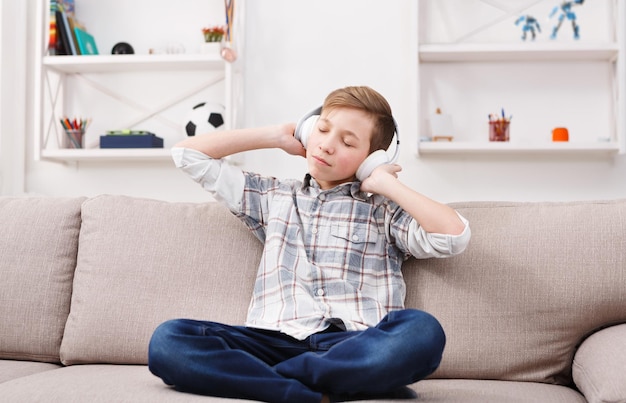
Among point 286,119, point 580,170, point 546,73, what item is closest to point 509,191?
point 580,170

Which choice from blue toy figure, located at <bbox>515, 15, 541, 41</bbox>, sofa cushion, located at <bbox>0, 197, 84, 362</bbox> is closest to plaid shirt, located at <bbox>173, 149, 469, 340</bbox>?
sofa cushion, located at <bbox>0, 197, 84, 362</bbox>

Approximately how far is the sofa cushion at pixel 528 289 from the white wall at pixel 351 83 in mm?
864

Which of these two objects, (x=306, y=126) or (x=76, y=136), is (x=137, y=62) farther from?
(x=306, y=126)

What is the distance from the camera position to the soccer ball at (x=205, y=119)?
8.32ft

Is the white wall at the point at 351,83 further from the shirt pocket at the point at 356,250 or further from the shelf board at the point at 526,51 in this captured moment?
the shirt pocket at the point at 356,250

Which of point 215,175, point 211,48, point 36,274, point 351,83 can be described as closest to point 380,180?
point 215,175

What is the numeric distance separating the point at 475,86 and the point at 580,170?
0.46m

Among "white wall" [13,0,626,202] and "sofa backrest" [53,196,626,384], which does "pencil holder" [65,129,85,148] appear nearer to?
"white wall" [13,0,626,202]

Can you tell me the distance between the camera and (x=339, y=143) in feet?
5.54

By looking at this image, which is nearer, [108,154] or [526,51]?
[526,51]

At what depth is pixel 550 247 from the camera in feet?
5.29

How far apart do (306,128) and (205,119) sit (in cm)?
87

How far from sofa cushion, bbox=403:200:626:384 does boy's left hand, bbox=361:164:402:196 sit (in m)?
0.19

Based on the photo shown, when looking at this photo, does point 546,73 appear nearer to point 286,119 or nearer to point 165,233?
point 286,119
